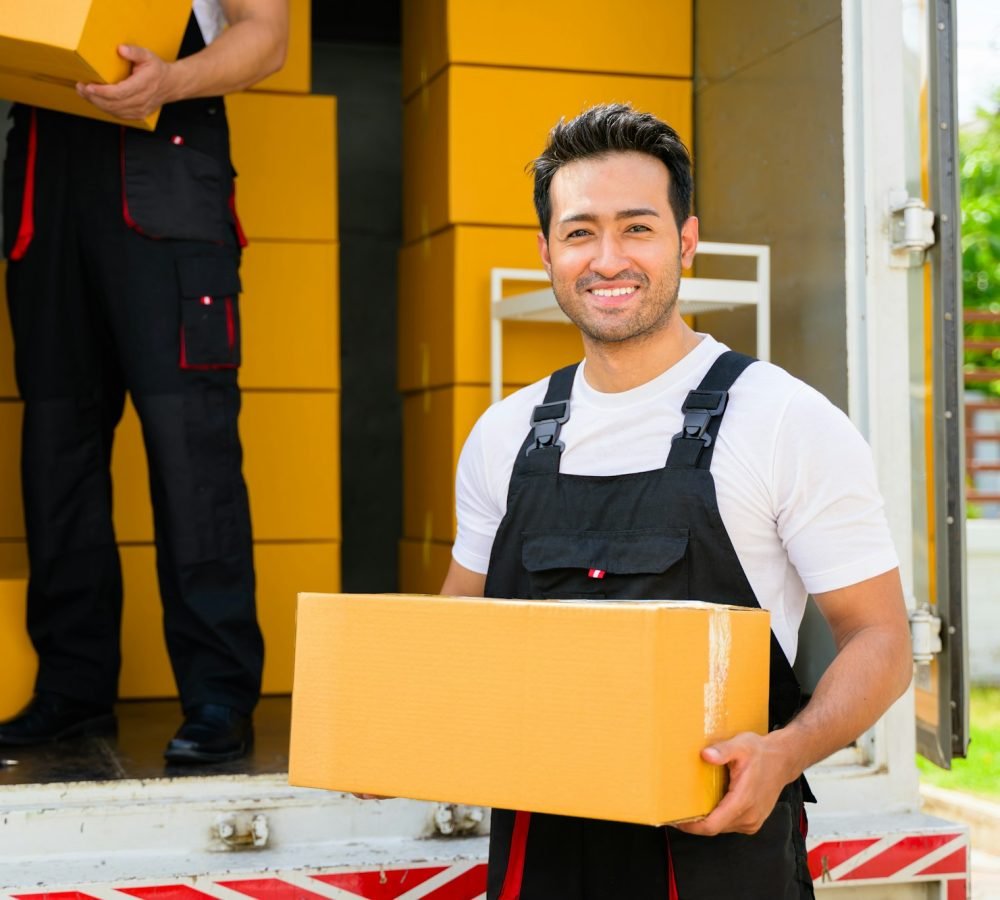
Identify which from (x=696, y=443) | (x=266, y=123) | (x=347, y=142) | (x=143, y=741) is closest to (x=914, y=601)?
(x=696, y=443)

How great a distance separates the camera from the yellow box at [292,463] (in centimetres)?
333

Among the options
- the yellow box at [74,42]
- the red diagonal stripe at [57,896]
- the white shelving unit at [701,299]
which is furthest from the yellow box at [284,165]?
the red diagonal stripe at [57,896]

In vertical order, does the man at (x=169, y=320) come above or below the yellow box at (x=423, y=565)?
above

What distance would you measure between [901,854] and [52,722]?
1.41m

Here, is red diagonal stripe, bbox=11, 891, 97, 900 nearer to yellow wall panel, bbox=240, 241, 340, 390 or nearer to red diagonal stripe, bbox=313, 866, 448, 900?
red diagonal stripe, bbox=313, 866, 448, 900

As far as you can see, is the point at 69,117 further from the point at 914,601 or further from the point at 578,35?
the point at 914,601

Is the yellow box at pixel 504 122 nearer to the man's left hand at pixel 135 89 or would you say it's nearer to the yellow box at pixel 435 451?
the yellow box at pixel 435 451

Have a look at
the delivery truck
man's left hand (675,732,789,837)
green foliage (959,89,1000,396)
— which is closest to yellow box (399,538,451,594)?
the delivery truck

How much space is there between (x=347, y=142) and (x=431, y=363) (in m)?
1.25

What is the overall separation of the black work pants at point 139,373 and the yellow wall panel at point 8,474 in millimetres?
609

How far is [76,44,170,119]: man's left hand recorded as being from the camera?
2.12m

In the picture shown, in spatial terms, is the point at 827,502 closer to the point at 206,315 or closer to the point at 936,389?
the point at 936,389

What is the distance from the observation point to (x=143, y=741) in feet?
8.25

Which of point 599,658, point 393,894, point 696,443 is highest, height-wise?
point 696,443
